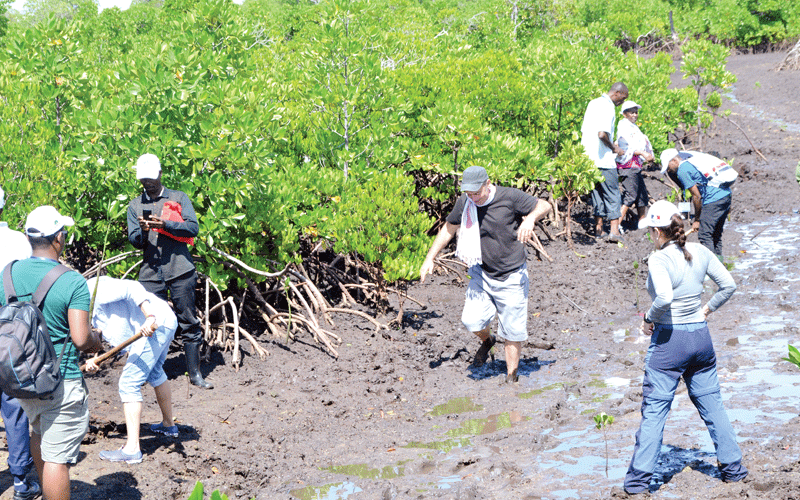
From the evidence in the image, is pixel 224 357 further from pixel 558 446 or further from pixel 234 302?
pixel 558 446

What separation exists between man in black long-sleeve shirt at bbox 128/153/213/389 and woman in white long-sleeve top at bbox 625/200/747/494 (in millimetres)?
3390

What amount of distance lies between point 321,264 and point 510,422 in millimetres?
3478

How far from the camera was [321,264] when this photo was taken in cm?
866

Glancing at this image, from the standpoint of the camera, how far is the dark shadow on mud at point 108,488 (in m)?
4.61

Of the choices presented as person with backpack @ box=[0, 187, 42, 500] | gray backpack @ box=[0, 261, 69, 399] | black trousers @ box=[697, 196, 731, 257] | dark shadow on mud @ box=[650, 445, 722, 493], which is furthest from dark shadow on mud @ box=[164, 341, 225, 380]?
black trousers @ box=[697, 196, 731, 257]

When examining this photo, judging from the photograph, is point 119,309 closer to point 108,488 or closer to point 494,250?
point 108,488

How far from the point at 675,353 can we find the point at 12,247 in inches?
153

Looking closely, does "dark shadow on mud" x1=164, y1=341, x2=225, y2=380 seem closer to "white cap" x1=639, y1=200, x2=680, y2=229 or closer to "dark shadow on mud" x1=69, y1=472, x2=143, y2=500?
"dark shadow on mud" x1=69, y1=472, x2=143, y2=500

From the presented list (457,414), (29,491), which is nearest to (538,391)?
(457,414)

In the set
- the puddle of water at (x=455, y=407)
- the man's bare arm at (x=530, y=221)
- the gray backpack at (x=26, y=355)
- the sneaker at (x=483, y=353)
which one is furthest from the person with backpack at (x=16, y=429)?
the sneaker at (x=483, y=353)

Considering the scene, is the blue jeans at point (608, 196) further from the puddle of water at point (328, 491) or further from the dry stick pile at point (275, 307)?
the puddle of water at point (328, 491)

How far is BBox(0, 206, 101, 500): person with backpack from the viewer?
3912 mm

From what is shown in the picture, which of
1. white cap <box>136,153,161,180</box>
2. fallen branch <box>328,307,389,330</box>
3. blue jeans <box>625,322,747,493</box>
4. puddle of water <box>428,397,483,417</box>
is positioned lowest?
puddle of water <box>428,397,483,417</box>

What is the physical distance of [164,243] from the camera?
5.96 metres
